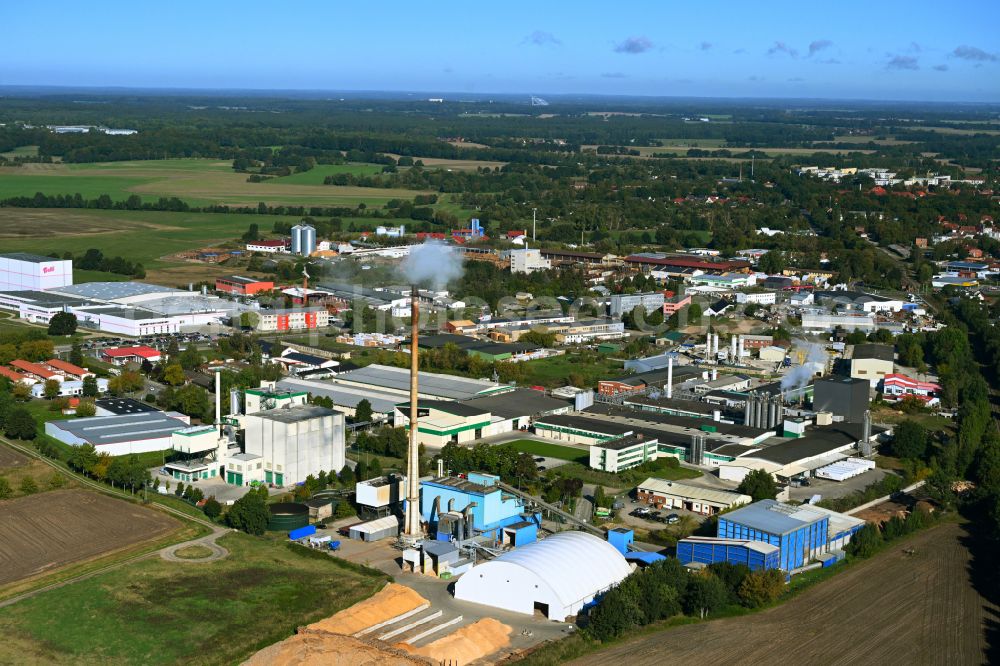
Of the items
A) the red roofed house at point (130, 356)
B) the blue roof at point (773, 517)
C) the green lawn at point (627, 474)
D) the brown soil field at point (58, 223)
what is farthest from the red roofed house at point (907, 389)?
the brown soil field at point (58, 223)

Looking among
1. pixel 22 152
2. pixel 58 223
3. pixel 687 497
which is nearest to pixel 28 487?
pixel 687 497

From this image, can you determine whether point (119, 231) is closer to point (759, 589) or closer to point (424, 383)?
point (424, 383)

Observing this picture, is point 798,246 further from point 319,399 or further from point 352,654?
point 352,654

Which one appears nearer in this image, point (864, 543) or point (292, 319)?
point (864, 543)

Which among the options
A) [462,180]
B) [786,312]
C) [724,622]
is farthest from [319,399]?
[462,180]

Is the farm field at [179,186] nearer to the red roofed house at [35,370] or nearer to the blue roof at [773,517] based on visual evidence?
the red roofed house at [35,370]
